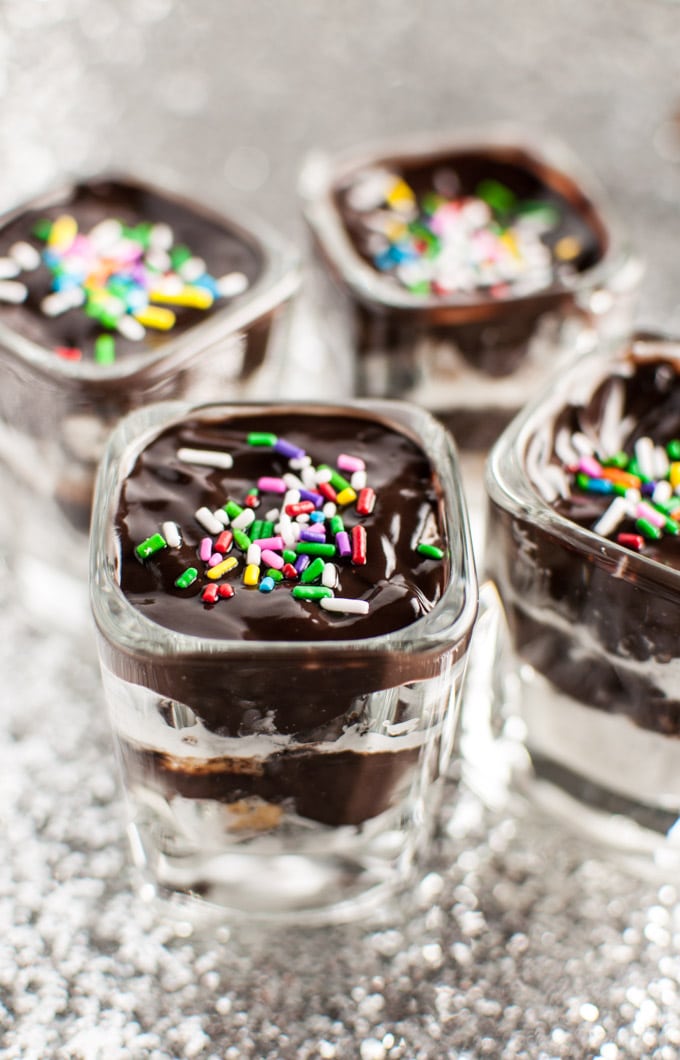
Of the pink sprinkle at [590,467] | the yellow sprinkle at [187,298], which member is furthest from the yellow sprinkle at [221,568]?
the yellow sprinkle at [187,298]

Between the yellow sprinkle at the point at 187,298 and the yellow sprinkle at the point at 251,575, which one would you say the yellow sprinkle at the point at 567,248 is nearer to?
the yellow sprinkle at the point at 187,298

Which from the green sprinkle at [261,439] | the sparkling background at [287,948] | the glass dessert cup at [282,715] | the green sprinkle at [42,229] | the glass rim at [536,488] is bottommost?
the sparkling background at [287,948]

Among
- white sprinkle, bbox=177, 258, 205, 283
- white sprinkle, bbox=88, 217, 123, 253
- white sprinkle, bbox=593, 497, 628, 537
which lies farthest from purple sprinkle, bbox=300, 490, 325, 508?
white sprinkle, bbox=88, 217, 123, 253

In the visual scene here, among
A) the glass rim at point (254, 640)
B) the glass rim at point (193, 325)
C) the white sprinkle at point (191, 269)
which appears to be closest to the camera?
the glass rim at point (254, 640)

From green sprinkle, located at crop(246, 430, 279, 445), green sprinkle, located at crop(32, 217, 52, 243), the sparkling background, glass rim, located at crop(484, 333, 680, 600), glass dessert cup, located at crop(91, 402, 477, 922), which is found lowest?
the sparkling background

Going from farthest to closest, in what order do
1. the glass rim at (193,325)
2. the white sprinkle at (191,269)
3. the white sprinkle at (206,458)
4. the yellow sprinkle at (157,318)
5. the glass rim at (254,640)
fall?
the white sprinkle at (191,269) < the yellow sprinkle at (157,318) < the glass rim at (193,325) < the white sprinkle at (206,458) < the glass rim at (254,640)

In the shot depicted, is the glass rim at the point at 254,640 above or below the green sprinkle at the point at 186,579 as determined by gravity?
above

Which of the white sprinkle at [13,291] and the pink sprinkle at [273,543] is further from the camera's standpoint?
the white sprinkle at [13,291]

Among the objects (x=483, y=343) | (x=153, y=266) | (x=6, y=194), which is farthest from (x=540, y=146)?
(x=6, y=194)

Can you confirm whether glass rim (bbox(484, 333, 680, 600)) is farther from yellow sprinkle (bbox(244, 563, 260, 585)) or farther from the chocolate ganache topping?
yellow sprinkle (bbox(244, 563, 260, 585))
